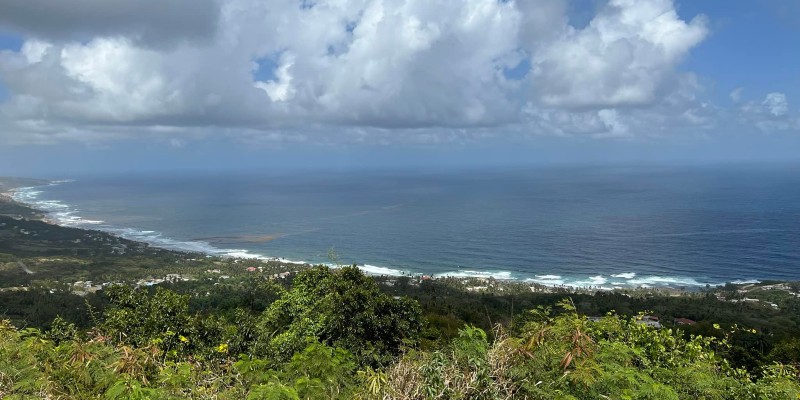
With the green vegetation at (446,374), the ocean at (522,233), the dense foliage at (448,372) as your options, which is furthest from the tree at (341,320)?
the ocean at (522,233)

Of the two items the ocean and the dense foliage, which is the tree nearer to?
the dense foliage

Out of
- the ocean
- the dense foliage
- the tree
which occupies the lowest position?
the ocean

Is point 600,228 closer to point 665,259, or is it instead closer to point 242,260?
point 665,259

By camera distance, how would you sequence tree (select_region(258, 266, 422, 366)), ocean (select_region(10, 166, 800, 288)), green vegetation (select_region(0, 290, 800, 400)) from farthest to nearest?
ocean (select_region(10, 166, 800, 288))
tree (select_region(258, 266, 422, 366))
green vegetation (select_region(0, 290, 800, 400))

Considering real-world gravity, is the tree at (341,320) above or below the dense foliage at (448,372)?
below

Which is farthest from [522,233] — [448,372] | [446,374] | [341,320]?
[446,374]

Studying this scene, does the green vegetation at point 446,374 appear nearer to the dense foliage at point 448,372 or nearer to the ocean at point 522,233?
the dense foliage at point 448,372

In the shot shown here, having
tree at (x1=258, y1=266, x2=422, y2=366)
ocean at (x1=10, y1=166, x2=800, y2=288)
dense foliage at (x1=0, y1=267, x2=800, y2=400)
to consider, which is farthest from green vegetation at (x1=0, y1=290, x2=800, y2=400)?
ocean at (x1=10, y1=166, x2=800, y2=288)

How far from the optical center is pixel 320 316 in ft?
49.7

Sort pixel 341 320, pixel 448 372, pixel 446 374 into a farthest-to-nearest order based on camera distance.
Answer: pixel 341 320, pixel 448 372, pixel 446 374

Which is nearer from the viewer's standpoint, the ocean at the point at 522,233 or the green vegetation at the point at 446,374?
the green vegetation at the point at 446,374

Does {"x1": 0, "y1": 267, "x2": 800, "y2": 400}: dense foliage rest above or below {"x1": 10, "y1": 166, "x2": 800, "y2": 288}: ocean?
above

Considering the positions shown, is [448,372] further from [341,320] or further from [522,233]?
[522,233]

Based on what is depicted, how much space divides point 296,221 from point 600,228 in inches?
3250
